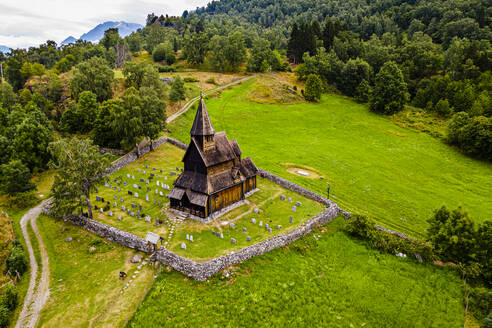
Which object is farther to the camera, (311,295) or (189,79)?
(189,79)

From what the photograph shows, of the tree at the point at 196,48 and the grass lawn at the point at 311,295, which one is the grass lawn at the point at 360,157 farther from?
the tree at the point at 196,48

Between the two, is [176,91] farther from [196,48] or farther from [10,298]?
[10,298]

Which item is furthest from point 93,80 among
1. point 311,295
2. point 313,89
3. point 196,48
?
point 311,295

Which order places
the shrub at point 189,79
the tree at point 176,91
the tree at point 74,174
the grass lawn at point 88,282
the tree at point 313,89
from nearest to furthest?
the grass lawn at point 88,282 → the tree at point 74,174 → the tree at point 176,91 → the tree at point 313,89 → the shrub at point 189,79

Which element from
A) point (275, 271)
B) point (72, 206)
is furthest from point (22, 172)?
point (275, 271)

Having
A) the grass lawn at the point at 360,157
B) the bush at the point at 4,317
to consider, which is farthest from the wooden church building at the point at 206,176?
the bush at the point at 4,317

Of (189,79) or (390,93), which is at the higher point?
(189,79)

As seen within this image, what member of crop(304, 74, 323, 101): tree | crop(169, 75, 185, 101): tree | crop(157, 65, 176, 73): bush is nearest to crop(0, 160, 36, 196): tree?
crop(169, 75, 185, 101): tree
